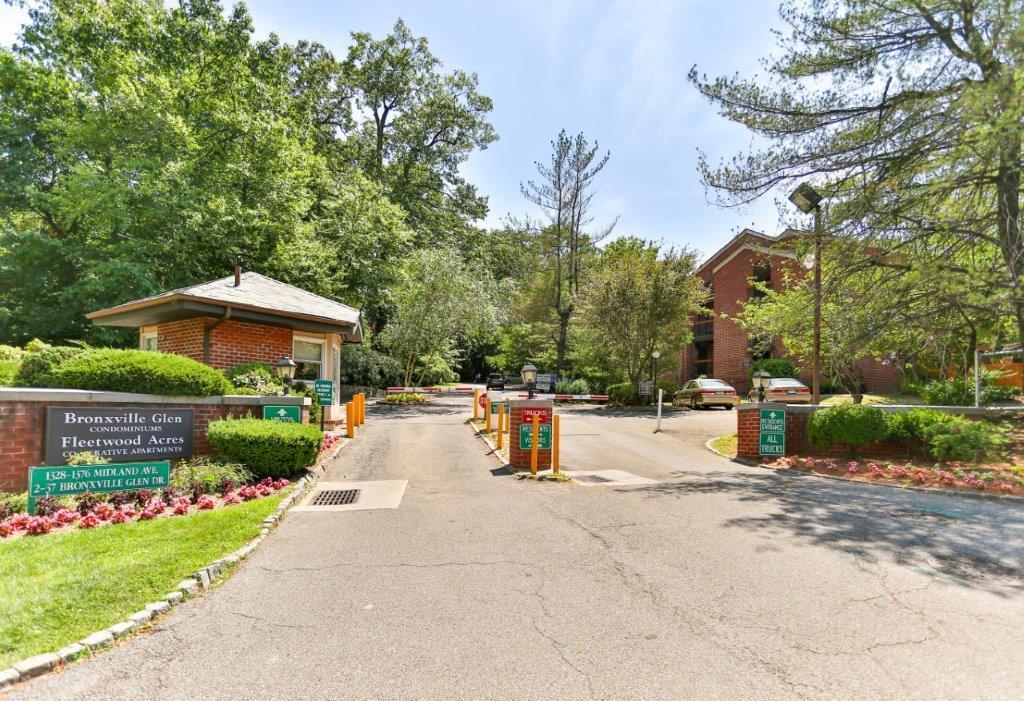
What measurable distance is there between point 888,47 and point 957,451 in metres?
8.25

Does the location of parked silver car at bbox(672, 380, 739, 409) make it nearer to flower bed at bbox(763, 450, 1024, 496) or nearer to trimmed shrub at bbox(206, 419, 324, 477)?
flower bed at bbox(763, 450, 1024, 496)

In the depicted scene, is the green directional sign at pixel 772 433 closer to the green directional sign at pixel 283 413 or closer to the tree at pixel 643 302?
the green directional sign at pixel 283 413

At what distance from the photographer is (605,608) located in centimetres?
451

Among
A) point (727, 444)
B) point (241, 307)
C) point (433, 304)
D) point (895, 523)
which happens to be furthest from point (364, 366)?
point (895, 523)

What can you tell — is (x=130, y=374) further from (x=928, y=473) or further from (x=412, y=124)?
(x=412, y=124)

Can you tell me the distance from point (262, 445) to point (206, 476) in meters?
0.97

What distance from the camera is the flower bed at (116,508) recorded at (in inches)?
249

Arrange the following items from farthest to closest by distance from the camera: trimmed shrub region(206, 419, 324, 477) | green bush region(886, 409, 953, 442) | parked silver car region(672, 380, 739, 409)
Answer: parked silver car region(672, 380, 739, 409) → green bush region(886, 409, 953, 442) → trimmed shrub region(206, 419, 324, 477)

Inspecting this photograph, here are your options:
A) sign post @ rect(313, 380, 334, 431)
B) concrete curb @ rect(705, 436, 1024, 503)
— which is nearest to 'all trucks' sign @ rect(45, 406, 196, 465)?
sign post @ rect(313, 380, 334, 431)

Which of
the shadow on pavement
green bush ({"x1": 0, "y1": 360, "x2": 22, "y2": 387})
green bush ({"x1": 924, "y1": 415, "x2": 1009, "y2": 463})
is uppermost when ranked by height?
green bush ({"x1": 0, "y1": 360, "x2": 22, "y2": 387})

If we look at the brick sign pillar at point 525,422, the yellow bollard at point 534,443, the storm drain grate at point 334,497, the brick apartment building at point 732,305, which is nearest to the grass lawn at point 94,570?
the storm drain grate at point 334,497

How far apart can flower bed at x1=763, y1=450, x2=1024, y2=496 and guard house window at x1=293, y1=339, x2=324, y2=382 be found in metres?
12.3

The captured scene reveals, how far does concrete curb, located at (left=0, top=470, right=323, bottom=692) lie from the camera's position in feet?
11.4

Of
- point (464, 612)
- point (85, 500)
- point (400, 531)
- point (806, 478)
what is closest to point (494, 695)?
point (464, 612)
